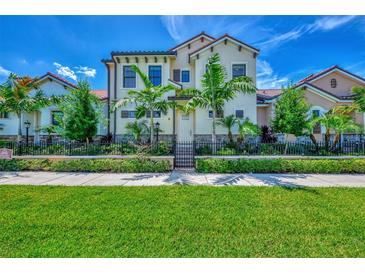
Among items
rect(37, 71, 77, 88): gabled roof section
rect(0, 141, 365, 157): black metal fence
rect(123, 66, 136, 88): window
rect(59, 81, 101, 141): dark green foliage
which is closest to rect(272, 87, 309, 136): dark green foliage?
rect(0, 141, 365, 157): black metal fence

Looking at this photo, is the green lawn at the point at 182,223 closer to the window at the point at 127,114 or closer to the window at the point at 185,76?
the window at the point at 127,114

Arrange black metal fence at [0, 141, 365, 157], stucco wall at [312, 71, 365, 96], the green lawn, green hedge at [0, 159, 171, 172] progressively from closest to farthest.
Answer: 1. the green lawn
2. green hedge at [0, 159, 171, 172]
3. black metal fence at [0, 141, 365, 157]
4. stucco wall at [312, 71, 365, 96]

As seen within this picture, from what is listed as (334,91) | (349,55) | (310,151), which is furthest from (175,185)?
(334,91)

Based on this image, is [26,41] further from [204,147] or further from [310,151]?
[310,151]

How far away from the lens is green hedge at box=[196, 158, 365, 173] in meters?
9.32

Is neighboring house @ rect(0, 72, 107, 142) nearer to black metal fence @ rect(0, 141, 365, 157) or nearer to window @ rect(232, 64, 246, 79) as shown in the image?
black metal fence @ rect(0, 141, 365, 157)

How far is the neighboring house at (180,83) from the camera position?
16.6m

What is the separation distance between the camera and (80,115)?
37.7 ft

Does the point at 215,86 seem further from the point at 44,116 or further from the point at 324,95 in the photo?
the point at 44,116

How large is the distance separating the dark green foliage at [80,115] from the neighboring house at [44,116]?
17.7 feet

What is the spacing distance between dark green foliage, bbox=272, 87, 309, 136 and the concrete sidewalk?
127 inches

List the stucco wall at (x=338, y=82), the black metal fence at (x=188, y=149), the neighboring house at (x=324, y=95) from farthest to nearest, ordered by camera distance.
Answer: the stucco wall at (x=338, y=82) → the neighboring house at (x=324, y=95) → the black metal fence at (x=188, y=149)

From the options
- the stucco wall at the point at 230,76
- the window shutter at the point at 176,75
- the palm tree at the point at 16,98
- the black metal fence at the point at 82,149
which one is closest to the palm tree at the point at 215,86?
the black metal fence at the point at 82,149

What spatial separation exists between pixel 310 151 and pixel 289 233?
8.82m
